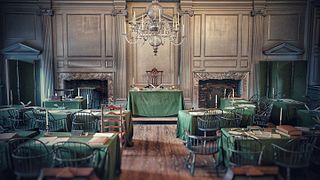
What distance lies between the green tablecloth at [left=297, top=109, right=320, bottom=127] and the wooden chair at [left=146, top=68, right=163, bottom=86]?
4.96 metres

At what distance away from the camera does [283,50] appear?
10.3m

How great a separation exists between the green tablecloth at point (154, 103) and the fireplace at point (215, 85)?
1981 millimetres

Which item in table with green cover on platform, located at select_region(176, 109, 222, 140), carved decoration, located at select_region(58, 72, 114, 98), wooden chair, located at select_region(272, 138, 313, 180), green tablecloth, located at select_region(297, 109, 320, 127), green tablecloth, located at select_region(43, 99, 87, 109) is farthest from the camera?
carved decoration, located at select_region(58, 72, 114, 98)

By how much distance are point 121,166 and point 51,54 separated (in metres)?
6.51

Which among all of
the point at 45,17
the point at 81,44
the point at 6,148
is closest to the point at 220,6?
the point at 81,44

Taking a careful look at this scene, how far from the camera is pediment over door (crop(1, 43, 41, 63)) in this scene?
9945 millimetres

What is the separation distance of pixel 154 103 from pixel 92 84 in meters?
3.13

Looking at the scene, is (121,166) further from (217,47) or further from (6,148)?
(217,47)

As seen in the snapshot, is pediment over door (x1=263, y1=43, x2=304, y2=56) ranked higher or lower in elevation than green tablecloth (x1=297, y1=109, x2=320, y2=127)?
higher

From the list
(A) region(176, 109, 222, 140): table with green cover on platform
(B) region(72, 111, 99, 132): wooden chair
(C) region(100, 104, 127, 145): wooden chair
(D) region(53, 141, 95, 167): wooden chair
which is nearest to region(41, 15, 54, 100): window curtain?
(B) region(72, 111, 99, 132): wooden chair

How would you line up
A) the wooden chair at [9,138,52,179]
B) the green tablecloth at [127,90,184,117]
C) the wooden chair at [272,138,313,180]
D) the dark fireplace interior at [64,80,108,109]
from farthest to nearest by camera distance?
the dark fireplace interior at [64,80,108,109] < the green tablecloth at [127,90,184,117] < the wooden chair at [272,138,313,180] < the wooden chair at [9,138,52,179]

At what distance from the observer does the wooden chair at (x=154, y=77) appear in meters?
10.3

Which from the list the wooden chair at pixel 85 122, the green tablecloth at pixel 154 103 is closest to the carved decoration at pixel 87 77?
the green tablecloth at pixel 154 103

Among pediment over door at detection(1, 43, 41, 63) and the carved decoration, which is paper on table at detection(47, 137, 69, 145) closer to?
the carved decoration
